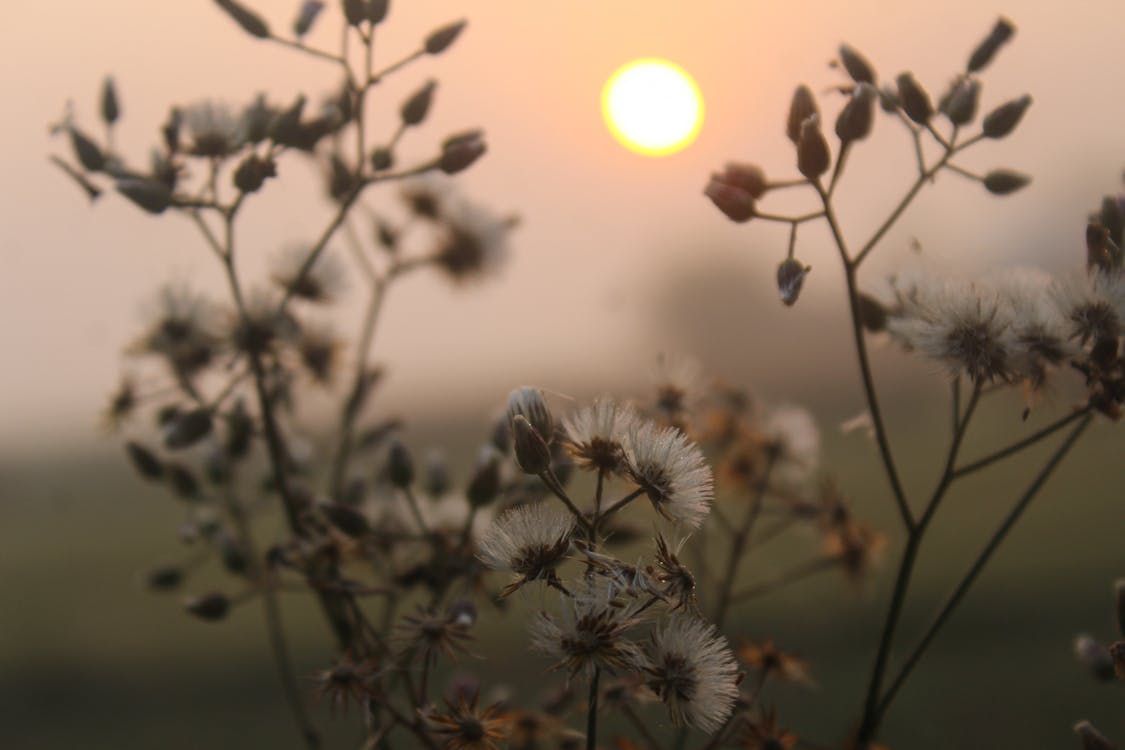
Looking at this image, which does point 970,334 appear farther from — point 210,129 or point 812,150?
point 210,129

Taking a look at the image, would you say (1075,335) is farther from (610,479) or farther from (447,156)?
(447,156)

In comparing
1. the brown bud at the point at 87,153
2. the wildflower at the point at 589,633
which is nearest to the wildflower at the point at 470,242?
the brown bud at the point at 87,153

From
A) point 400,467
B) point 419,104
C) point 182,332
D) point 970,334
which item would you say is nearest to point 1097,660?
point 970,334

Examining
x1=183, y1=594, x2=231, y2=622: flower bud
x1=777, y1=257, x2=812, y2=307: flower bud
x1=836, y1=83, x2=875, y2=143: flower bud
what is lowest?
x1=183, y1=594, x2=231, y2=622: flower bud

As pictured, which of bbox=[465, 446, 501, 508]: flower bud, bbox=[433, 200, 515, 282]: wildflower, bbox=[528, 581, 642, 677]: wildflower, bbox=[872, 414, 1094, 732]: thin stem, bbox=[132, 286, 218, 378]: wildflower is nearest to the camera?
bbox=[528, 581, 642, 677]: wildflower

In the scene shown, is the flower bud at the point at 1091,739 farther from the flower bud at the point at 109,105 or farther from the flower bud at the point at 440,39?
the flower bud at the point at 109,105

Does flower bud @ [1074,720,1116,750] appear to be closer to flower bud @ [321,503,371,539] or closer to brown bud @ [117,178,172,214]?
flower bud @ [321,503,371,539]

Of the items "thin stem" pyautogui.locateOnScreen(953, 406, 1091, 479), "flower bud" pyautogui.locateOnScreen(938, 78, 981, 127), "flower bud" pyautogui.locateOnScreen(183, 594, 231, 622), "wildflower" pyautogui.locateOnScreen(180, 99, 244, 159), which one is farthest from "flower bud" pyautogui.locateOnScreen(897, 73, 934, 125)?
"flower bud" pyautogui.locateOnScreen(183, 594, 231, 622)
